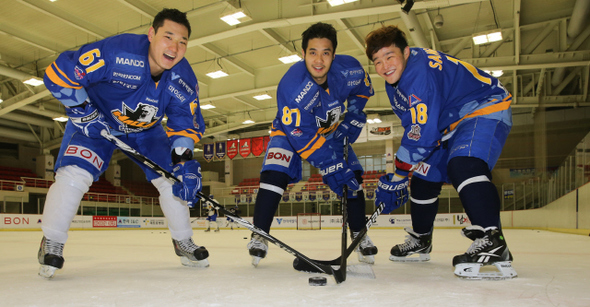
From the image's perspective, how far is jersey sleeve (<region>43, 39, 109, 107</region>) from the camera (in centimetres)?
219

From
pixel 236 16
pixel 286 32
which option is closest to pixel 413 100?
pixel 236 16

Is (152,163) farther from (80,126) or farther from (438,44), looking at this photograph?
(438,44)

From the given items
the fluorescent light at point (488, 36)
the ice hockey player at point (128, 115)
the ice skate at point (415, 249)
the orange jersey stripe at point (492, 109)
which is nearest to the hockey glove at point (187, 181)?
the ice hockey player at point (128, 115)

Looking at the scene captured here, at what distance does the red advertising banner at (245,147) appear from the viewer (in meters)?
20.3

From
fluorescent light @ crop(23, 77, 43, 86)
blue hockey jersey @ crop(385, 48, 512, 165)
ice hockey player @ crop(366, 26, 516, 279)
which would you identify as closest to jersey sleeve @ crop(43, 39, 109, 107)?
ice hockey player @ crop(366, 26, 516, 279)

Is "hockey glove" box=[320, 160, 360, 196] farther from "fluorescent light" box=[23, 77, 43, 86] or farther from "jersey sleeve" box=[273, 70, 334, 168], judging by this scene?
"fluorescent light" box=[23, 77, 43, 86]

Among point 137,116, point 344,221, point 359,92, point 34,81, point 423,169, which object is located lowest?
point 344,221

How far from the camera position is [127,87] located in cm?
238

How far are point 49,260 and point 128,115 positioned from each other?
838mm

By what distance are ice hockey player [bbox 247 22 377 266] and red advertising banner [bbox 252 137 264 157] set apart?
1689 cm

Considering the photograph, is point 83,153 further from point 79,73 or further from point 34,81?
point 34,81

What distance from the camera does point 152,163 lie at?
2.39 meters

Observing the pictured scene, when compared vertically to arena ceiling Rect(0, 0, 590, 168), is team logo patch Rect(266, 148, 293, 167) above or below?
below

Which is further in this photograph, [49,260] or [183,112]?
[183,112]
